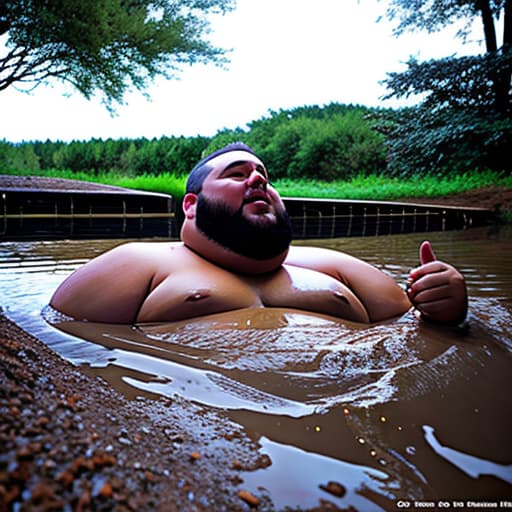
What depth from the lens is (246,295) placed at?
2090 millimetres

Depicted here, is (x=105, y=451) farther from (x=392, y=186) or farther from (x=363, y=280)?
(x=392, y=186)

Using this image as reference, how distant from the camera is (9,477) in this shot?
581 mm

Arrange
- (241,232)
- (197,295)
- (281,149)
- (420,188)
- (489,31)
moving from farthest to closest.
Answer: (281,149), (489,31), (420,188), (241,232), (197,295)

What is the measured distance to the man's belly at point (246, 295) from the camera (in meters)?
1.99

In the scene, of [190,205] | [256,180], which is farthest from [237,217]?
[190,205]

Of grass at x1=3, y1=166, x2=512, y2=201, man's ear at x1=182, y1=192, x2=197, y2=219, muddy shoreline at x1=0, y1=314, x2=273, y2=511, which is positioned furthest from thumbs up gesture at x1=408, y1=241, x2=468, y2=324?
grass at x1=3, y1=166, x2=512, y2=201

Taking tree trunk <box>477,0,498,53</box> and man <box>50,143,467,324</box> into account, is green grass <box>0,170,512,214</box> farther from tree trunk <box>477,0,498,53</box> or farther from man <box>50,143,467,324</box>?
man <box>50,143,467,324</box>

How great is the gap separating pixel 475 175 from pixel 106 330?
40.9ft

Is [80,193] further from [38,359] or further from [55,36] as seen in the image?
[38,359]

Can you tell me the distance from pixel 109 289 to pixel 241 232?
57cm

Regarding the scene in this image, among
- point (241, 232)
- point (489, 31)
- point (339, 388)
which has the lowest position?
point (339, 388)

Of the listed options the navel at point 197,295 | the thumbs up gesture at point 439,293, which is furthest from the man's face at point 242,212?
the thumbs up gesture at point 439,293

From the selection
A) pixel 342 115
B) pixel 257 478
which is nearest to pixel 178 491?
pixel 257 478

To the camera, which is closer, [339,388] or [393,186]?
[339,388]
